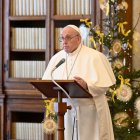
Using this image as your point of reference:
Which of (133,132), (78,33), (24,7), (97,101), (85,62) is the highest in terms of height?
(24,7)

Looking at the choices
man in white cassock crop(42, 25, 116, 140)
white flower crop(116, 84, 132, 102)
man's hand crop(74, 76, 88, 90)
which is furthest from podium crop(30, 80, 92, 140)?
white flower crop(116, 84, 132, 102)

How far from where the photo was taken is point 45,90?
2.92m

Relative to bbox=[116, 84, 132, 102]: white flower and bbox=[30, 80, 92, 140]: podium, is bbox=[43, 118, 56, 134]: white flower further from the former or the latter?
bbox=[30, 80, 92, 140]: podium

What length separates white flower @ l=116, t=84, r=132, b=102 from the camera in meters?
3.80

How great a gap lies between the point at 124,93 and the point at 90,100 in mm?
657

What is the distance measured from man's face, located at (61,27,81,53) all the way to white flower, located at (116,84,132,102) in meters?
0.76

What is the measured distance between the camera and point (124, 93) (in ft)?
12.5

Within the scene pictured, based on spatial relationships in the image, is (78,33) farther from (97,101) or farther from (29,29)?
(29,29)

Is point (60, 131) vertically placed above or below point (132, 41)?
below

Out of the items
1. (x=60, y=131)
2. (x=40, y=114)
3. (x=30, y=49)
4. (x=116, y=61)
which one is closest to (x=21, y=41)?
(x=30, y=49)

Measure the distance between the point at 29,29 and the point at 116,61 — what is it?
126 cm

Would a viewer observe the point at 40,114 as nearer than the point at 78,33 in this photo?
No

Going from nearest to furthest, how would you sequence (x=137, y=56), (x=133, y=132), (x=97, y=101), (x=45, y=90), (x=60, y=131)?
(x=60, y=131)
(x=45, y=90)
(x=97, y=101)
(x=133, y=132)
(x=137, y=56)

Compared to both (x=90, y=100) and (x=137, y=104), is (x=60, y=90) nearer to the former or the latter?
(x=90, y=100)
